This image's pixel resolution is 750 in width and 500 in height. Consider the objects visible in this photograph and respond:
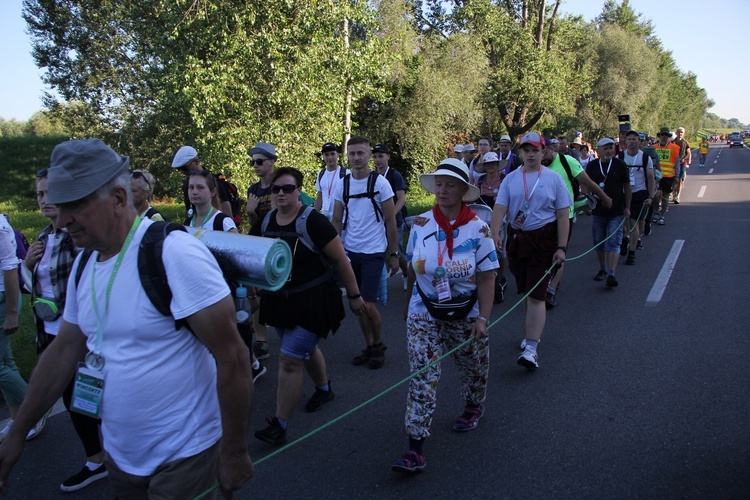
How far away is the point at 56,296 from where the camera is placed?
11.2 feet

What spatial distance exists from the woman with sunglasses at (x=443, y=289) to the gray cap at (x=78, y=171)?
2036 mm

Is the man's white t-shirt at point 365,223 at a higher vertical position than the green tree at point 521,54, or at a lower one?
lower

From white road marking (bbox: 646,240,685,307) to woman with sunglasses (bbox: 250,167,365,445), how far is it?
181 inches

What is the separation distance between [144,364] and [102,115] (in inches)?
902

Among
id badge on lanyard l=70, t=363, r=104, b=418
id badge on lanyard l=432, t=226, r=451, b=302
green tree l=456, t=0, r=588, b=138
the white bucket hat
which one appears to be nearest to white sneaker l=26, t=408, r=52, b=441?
id badge on lanyard l=70, t=363, r=104, b=418

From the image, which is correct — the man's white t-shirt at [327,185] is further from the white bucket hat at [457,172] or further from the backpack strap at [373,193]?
the white bucket hat at [457,172]

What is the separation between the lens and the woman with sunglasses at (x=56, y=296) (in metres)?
3.39

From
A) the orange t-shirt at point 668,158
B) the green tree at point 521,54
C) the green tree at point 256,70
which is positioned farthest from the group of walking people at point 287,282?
the green tree at point 521,54

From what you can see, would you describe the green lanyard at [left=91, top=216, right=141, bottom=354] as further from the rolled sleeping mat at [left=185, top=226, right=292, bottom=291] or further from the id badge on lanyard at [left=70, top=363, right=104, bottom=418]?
the rolled sleeping mat at [left=185, top=226, right=292, bottom=291]

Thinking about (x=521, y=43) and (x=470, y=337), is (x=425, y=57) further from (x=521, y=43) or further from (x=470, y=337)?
(x=470, y=337)

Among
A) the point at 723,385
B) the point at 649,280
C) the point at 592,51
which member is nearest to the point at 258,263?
the point at 723,385

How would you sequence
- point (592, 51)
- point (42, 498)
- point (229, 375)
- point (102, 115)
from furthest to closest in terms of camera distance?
point (592, 51), point (102, 115), point (42, 498), point (229, 375)

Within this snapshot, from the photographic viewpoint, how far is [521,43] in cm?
2748

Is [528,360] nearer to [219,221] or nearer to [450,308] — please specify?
[450,308]
